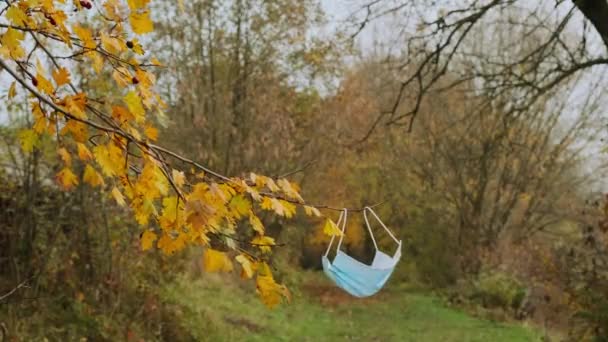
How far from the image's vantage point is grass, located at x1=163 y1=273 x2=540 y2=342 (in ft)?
31.0

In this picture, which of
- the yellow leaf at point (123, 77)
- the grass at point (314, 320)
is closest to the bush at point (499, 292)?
the grass at point (314, 320)

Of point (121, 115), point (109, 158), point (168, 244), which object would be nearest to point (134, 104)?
point (121, 115)

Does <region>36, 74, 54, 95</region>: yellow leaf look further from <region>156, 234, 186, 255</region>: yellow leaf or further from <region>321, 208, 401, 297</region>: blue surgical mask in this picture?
<region>321, 208, 401, 297</region>: blue surgical mask

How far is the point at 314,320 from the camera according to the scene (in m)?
13.5

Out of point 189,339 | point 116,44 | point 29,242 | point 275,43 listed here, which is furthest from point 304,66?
point 116,44

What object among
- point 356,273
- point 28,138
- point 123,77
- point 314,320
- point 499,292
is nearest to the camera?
point 28,138

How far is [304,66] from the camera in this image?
18.7 meters

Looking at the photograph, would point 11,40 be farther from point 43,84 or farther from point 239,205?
point 239,205

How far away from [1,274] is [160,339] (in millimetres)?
2068

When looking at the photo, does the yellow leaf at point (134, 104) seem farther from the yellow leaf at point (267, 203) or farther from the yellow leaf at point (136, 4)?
the yellow leaf at point (267, 203)

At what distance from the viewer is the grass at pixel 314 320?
946 cm

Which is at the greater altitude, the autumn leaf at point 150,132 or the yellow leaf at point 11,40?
the yellow leaf at point 11,40

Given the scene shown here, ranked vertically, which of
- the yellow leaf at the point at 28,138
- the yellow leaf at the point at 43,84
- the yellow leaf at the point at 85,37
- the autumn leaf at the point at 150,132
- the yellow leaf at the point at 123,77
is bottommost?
the yellow leaf at the point at 28,138

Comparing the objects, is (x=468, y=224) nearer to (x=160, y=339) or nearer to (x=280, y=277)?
(x=280, y=277)
